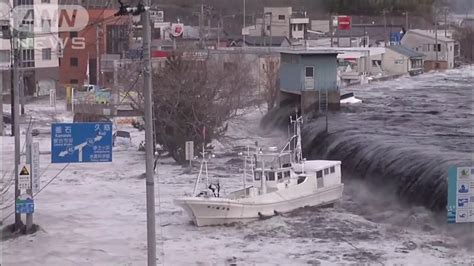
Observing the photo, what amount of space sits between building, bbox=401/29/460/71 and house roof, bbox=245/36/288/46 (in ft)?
28.6

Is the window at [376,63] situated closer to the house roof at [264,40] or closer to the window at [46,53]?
the house roof at [264,40]

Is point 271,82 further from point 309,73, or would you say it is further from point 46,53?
point 46,53

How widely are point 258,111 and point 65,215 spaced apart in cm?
1970

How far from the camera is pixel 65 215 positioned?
14141 mm

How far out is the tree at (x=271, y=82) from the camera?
31.6 metres

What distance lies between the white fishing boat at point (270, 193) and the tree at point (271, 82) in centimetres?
1525

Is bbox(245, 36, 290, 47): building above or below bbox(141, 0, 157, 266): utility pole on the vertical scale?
above

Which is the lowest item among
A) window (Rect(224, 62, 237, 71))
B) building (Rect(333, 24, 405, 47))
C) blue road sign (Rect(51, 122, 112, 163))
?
blue road sign (Rect(51, 122, 112, 163))

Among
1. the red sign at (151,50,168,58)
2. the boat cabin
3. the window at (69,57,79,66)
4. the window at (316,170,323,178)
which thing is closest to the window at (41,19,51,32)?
the red sign at (151,50,168,58)

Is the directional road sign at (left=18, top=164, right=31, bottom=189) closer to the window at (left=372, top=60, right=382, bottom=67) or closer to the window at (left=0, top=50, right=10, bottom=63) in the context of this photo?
the window at (left=0, top=50, right=10, bottom=63)

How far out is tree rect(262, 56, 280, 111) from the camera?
31595 mm

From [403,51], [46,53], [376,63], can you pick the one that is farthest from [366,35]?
[46,53]

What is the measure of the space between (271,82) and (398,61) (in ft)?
49.1

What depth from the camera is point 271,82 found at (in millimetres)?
32156
